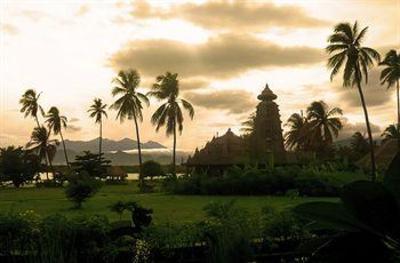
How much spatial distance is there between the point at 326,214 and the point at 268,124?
61.8 m

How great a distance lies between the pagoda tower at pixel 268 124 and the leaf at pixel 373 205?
5643 cm

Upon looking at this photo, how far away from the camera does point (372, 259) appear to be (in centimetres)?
182

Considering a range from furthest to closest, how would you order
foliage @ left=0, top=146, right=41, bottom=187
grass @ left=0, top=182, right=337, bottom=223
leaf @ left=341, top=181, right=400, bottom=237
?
1. foliage @ left=0, top=146, right=41, bottom=187
2. grass @ left=0, top=182, right=337, bottom=223
3. leaf @ left=341, top=181, right=400, bottom=237

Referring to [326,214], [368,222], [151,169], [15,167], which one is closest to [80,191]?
[326,214]

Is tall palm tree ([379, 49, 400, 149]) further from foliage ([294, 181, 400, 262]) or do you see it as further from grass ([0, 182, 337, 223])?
foliage ([294, 181, 400, 262])

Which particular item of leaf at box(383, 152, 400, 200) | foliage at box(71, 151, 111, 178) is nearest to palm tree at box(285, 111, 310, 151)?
foliage at box(71, 151, 111, 178)

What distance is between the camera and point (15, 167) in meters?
71.2

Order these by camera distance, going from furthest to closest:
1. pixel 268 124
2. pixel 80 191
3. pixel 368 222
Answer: pixel 268 124 → pixel 80 191 → pixel 368 222

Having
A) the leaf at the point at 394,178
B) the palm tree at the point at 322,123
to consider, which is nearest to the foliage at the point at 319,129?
the palm tree at the point at 322,123

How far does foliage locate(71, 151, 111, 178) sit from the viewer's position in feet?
235

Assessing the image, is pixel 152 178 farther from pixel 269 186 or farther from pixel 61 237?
pixel 61 237

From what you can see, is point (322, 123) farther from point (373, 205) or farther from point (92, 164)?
point (373, 205)

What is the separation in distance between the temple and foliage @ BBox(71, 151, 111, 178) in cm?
1885

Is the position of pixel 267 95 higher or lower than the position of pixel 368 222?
higher
